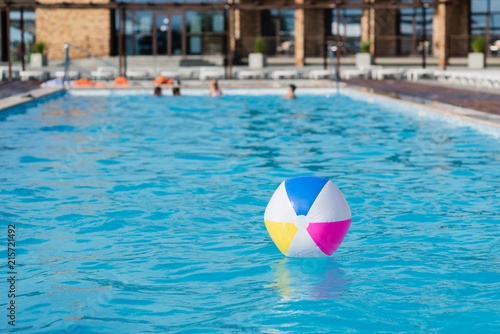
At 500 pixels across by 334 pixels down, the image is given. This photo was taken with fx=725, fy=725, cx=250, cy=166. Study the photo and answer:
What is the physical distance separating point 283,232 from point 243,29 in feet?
118

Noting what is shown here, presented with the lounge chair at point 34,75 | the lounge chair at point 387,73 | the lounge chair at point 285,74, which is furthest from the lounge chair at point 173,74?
the lounge chair at point 387,73

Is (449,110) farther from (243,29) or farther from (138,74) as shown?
(243,29)

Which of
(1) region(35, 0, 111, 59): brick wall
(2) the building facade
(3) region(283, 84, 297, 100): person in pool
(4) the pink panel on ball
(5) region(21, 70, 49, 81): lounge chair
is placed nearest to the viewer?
(4) the pink panel on ball

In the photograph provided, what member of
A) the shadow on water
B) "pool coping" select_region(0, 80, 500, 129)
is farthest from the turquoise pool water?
"pool coping" select_region(0, 80, 500, 129)

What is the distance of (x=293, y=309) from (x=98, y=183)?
488 cm

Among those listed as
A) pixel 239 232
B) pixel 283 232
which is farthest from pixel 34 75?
pixel 283 232

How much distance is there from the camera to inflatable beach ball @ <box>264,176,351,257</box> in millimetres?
5059

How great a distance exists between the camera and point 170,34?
128ft

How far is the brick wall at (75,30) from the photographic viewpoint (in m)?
38.9

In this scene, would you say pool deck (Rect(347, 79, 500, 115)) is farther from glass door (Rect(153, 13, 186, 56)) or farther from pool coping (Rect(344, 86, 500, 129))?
glass door (Rect(153, 13, 186, 56))

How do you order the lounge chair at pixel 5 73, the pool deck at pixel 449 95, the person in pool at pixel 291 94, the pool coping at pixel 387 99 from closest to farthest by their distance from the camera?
1. the pool coping at pixel 387 99
2. the pool deck at pixel 449 95
3. the person in pool at pixel 291 94
4. the lounge chair at pixel 5 73

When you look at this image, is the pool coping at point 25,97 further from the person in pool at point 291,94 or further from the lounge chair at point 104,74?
the person in pool at point 291,94

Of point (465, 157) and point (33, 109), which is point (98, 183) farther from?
point (33, 109)

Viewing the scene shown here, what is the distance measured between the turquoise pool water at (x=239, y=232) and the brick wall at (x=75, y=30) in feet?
83.8
